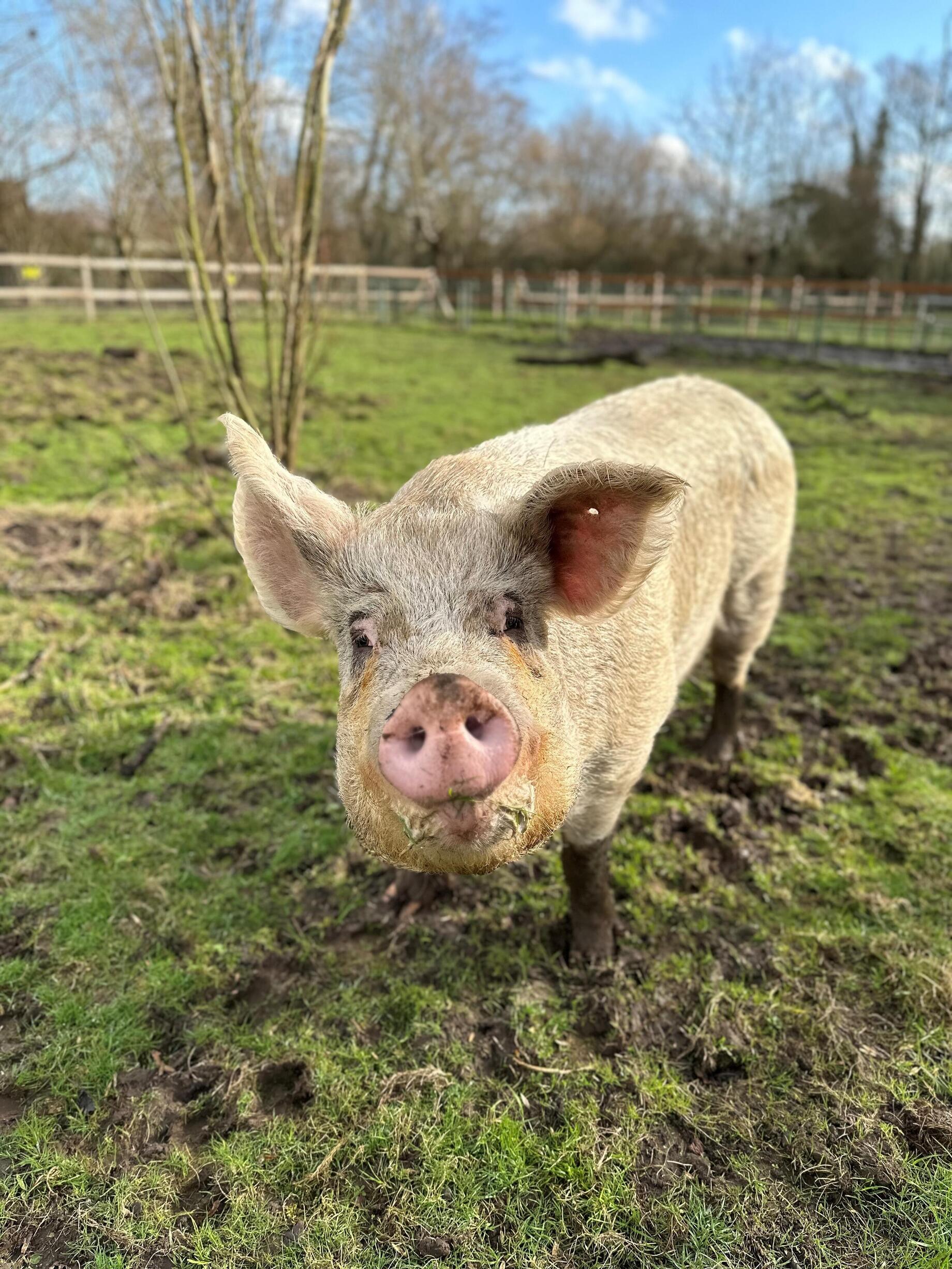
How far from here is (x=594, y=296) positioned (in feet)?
93.9

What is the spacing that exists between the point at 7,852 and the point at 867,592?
592cm

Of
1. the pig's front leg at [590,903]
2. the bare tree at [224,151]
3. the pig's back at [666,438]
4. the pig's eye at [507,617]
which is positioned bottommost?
the pig's front leg at [590,903]

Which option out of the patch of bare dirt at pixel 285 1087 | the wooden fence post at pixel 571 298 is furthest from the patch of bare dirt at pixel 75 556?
the wooden fence post at pixel 571 298

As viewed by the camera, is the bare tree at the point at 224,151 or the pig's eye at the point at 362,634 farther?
the bare tree at the point at 224,151

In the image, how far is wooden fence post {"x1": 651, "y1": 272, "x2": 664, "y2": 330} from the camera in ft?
84.5

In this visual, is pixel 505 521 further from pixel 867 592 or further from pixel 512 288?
pixel 512 288

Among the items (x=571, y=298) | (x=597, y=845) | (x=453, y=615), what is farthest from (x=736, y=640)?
(x=571, y=298)

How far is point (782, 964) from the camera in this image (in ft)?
9.62

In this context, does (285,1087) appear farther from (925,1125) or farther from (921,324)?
(921,324)

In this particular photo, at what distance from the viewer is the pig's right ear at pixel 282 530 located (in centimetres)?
226

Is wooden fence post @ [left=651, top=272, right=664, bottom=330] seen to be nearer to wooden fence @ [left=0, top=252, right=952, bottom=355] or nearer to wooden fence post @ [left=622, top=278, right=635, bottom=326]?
wooden fence @ [left=0, top=252, right=952, bottom=355]

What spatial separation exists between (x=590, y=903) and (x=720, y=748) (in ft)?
5.17

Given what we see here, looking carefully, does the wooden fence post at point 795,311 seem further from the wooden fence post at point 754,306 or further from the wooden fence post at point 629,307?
the wooden fence post at point 629,307

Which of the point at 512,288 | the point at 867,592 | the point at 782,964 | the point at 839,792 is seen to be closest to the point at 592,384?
the point at 867,592
